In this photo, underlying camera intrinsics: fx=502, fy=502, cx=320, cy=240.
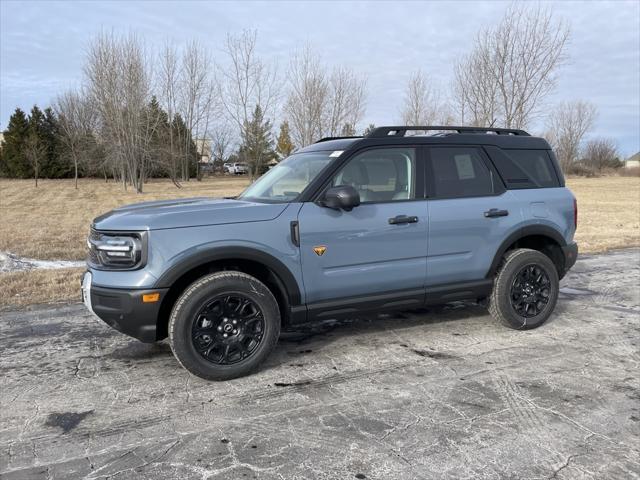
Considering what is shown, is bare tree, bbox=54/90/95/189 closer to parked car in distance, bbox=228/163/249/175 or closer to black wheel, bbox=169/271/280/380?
parked car in distance, bbox=228/163/249/175

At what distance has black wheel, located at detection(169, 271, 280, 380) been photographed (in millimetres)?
3588

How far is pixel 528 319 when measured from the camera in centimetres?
492

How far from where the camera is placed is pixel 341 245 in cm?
400

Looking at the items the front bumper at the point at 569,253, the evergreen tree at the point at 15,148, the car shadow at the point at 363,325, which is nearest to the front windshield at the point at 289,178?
the car shadow at the point at 363,325

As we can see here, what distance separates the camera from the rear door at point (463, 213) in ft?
14.5

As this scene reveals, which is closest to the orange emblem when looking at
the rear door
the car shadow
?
the car shadow

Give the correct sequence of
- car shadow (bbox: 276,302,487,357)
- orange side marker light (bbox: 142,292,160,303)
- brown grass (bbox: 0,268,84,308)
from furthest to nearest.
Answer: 1. brown grass (bbox: 0,268,84,308)
2. car shadow (bbox: 276,302,487,357)
3. orange side marker light (bbox: 142,292,160,303)

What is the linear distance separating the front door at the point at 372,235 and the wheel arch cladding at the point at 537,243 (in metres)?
0.89

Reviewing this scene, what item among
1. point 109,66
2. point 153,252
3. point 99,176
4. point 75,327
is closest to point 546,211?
point 153,252

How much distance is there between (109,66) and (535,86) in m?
24.1

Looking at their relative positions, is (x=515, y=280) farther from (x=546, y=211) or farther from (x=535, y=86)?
(x=535, y=86)

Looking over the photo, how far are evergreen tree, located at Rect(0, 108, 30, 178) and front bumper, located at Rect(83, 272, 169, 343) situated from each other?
56440 mm

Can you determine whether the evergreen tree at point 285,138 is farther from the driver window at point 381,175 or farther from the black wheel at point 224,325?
the black wheel at point 224,325

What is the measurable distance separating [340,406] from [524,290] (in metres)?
2.53
